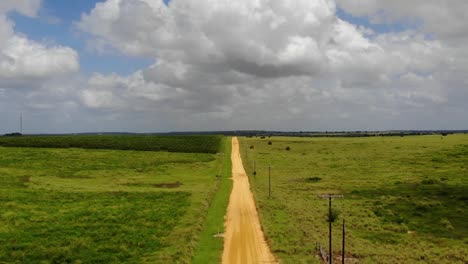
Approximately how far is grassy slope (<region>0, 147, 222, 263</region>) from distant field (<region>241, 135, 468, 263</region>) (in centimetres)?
927

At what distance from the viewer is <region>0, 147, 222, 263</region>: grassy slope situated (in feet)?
113

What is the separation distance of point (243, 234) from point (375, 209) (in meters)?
23.6

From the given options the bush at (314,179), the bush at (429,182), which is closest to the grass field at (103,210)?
the bush at (314,179)

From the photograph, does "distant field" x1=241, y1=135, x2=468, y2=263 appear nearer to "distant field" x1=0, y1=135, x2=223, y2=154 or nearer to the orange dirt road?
the orange dirt road

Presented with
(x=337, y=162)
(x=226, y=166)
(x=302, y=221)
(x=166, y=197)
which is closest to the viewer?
(x=302, y=221)

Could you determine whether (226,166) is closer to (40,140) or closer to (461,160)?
(461,160)

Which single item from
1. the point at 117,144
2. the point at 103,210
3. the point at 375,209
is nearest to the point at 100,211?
the point at 103,210

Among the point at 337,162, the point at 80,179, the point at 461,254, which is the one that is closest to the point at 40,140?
the point at 80,179

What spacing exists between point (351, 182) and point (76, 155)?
79.0 metres

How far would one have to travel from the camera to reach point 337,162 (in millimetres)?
108500

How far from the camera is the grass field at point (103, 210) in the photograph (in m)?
34.3

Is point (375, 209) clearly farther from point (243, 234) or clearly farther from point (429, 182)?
point (243, 234)

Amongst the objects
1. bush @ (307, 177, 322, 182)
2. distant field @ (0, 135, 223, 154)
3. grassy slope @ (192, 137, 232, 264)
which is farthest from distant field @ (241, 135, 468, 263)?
distant field @ (0, 135, 223, 154)

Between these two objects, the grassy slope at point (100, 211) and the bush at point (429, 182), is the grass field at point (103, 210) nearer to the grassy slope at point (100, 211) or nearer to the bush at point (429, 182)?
the grassy slope at point (100, 211)
